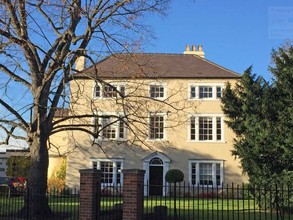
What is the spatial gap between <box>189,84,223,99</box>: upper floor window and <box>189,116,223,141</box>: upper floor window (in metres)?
1.70

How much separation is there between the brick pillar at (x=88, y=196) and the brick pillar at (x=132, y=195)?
983 mm

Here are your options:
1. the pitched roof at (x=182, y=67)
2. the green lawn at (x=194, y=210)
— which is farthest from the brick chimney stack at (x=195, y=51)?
the green lawn at (x=194, y=210)

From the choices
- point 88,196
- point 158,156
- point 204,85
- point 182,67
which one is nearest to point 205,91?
point 204,85

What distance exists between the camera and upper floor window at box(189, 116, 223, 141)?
3438 centimetres

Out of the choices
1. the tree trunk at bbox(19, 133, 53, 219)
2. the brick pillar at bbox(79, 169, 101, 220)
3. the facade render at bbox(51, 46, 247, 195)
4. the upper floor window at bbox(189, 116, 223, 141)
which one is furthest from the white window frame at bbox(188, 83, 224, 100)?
the brick pillar at bbox(79, 169, 101, 220)

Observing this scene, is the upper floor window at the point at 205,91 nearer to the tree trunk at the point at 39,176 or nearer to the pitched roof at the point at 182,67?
the pitched roof at the point at 182,67

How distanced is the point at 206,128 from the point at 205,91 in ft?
9.79

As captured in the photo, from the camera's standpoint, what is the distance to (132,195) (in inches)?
456

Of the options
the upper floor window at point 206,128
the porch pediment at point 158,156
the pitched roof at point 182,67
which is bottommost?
the porch pediment at point 158,156

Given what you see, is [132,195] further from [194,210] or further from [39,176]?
[194,210]

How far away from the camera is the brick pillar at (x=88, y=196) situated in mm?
11977

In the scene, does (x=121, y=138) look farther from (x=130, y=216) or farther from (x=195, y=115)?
(x=130, y=216)

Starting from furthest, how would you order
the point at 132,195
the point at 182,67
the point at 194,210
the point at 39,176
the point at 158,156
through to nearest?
the point at 182,67, the point at 158,156, the point at 194,210, the point at 39,176, the point at 132,195

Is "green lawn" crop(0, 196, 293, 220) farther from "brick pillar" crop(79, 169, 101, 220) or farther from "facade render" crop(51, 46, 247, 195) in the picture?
"facade render" crop(51, 46, 247, 195)
